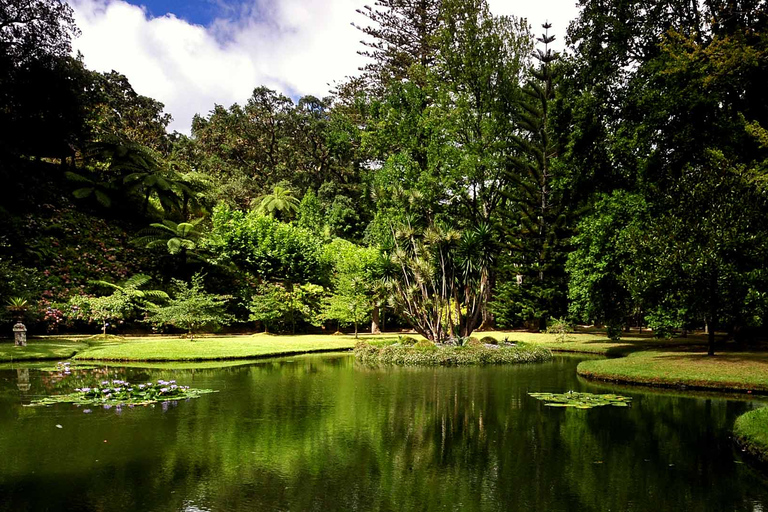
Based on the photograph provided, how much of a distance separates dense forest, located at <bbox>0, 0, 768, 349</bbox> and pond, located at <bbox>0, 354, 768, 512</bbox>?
7.65 m

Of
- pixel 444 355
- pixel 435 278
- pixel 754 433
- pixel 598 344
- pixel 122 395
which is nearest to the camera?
pixel 754 433

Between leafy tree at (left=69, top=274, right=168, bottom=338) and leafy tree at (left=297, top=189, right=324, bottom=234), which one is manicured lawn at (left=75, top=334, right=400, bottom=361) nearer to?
leafy tree at (left=69, top=274, right=168, bottom=338)

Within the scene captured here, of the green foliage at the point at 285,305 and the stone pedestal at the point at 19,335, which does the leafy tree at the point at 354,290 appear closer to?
the green foliage at the point at 285,305

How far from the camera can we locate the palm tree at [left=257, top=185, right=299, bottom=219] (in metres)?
39.8

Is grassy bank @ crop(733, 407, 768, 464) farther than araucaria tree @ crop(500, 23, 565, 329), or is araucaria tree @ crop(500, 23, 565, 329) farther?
araucaria tree @ crop(500, 23, 565, 329)

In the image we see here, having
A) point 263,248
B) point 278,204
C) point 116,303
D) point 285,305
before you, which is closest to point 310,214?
point 278,204

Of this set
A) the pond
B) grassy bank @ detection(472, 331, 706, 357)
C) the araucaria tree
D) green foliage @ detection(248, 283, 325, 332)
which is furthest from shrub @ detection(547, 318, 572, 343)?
the pond

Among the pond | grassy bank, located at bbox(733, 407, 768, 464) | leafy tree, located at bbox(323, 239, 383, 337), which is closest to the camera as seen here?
the pond

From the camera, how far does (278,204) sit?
130 feet

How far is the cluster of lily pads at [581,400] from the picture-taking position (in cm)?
1158

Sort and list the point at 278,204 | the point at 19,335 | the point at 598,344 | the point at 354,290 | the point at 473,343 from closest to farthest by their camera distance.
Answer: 1. the point at 19,335
2. the point at 473,343
3. the point at 598,344
4. the point at 354,290
5. the point at 278,204

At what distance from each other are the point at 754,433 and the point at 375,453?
5602 millimetres

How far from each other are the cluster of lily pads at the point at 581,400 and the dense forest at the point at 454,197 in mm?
5736

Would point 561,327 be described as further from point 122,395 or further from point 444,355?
point 122,395
